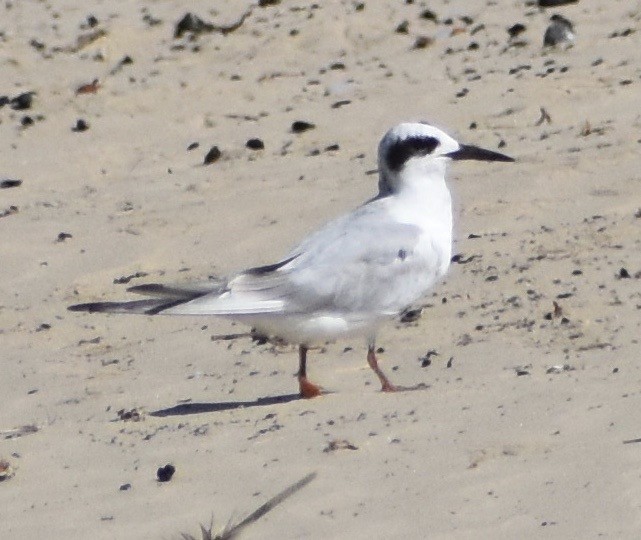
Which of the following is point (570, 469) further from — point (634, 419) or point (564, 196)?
point (564, 196)

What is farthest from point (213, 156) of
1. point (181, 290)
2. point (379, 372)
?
point (379, 372)

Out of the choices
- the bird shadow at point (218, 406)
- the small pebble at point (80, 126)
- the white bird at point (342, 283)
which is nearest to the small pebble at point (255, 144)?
the small pebble at point (80, 126)

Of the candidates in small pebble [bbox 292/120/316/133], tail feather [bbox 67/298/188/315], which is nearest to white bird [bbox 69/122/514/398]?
tail feather [bbox 67/298/188/315]

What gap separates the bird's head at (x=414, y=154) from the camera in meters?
6.31

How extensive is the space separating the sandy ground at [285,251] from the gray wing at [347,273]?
26 cm

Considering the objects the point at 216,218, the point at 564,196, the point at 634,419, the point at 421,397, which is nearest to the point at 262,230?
the point at 216,218

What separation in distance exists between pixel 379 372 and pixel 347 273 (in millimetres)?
430

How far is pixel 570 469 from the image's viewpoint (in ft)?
14.8

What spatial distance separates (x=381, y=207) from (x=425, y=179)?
23 cm

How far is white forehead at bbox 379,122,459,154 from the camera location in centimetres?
634

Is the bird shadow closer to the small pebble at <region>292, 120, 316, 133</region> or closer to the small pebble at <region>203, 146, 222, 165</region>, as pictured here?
the small pebble at <region>203, 146, 222, 165</region>

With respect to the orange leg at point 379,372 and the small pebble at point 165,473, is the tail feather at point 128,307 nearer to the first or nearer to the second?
the orange leg at point 379,372

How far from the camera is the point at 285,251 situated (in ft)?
25.0

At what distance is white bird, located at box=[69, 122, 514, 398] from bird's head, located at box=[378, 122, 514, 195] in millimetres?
20
